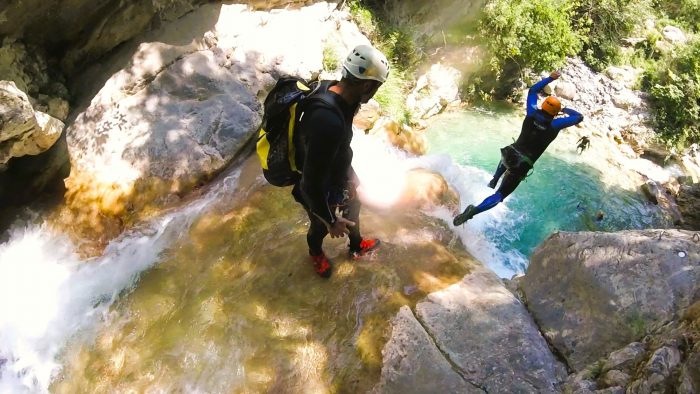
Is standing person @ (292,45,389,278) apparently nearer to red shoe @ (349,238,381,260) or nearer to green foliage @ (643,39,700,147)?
red shoe @ (349,238,381,260)

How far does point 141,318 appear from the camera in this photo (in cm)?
407

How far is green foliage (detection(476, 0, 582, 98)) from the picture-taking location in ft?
32.9

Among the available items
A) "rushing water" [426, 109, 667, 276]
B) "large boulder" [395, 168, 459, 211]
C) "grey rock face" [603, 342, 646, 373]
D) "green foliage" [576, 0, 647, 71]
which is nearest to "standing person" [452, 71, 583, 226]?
"large boulder" [395, 168, 459, 211]

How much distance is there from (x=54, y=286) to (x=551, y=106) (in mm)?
5753

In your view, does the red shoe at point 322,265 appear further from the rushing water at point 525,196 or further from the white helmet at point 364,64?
the rushing water at point 525,196

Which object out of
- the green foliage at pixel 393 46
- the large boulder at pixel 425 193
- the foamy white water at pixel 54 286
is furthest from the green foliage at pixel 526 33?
the foamy white water at pixel 54 286

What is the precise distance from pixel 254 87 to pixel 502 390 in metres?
5.27

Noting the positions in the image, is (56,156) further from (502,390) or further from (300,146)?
(502,390)

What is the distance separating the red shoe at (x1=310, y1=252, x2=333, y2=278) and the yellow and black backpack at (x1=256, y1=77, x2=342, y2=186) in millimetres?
1037

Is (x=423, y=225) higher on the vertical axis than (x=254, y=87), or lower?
lower

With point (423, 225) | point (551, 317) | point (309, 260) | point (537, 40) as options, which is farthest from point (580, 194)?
point (309, 260)

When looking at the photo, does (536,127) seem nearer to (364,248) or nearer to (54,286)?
(364,248)

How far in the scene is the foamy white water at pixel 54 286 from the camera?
3.92 metres

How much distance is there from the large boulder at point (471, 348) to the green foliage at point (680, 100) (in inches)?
403
